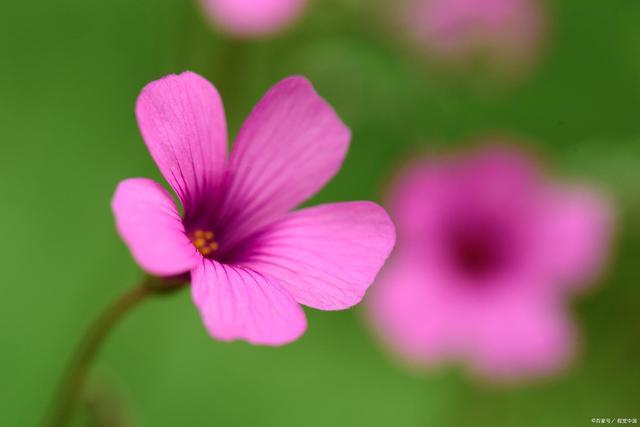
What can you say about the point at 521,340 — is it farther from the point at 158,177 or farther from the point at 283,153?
the point at 283,153

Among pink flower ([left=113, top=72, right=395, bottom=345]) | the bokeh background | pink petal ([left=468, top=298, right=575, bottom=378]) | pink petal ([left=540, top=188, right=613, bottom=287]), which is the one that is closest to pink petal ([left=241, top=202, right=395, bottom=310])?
pink flower ([left=113, top=72, right=395, bottom=345])

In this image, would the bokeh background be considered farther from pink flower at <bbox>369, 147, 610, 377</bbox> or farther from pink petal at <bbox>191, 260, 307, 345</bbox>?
pink petal at <bbox>191, 260, 307, 345</bbox>

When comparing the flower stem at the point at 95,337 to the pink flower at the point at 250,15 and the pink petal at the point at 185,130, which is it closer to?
the pink petal at the point at 185,130

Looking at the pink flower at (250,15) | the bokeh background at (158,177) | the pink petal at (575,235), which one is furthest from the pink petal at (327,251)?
the pink petal at (575,235)

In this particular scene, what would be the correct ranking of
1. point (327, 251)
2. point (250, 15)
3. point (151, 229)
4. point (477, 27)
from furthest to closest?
point (477, 27) → point (250, 15) → point (327, 251) → point (151, 229)

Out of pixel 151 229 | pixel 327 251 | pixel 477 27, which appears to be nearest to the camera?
pixel 151 229

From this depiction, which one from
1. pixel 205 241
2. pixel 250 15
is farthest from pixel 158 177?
pixel 205 241

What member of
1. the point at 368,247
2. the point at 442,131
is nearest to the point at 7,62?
the point at 442,131

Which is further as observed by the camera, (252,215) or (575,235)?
(575,235)
